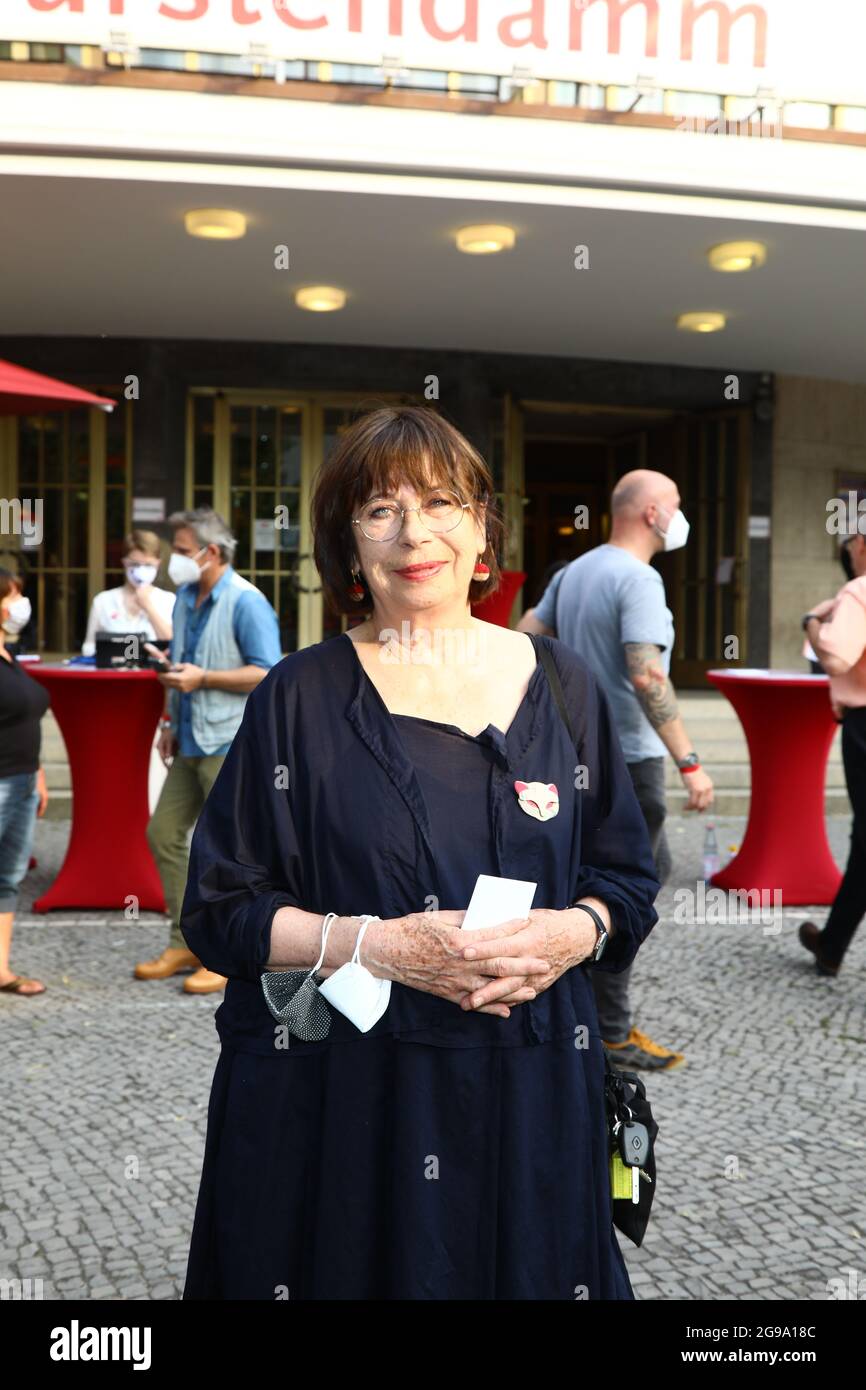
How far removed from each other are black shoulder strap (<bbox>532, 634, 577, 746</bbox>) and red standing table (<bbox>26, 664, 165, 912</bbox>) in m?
4.46

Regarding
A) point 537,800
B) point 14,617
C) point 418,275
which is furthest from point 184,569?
point 418,275

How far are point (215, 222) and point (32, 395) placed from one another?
3791mm

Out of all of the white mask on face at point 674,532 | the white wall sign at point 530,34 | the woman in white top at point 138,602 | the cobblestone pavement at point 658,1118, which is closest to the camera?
the cobblestone pavement at point 658,1118

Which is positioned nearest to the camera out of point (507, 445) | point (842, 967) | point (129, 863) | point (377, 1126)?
point (377, 1126)

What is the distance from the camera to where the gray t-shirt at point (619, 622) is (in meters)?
4.05

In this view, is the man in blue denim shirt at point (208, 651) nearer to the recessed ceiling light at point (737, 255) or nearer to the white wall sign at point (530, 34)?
the white wall sign at point (530, 34)

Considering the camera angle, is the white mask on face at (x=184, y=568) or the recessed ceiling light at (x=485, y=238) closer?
the white mask on face at (x=184, y=568)

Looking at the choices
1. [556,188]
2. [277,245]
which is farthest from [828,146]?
[277,245]

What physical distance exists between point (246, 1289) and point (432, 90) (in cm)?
884

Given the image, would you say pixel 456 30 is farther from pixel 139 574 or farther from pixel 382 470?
pixel 382 470

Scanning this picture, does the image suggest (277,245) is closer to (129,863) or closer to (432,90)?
(432,90)

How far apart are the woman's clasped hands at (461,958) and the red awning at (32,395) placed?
4806 mm

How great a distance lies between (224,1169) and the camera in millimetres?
1757

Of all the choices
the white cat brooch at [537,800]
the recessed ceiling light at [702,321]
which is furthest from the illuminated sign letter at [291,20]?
the white cat brooch at [537,800]
